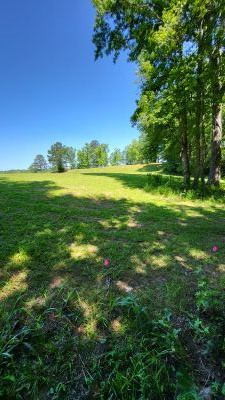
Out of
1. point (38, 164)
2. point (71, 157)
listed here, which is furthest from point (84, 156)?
point (38, 164)

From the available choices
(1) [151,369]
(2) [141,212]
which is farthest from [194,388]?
(2) [141,212]

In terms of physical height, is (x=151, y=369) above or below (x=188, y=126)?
below

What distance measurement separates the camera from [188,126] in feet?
32.2

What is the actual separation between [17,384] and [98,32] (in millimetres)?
11195

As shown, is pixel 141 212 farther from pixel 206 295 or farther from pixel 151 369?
pixel 151 369

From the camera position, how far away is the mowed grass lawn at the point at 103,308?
1.54m

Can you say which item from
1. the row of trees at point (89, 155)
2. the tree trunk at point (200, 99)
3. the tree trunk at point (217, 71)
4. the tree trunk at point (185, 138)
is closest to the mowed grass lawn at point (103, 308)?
the tree trunk at point (200, 99)

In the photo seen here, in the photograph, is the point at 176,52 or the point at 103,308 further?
the point at 176,52

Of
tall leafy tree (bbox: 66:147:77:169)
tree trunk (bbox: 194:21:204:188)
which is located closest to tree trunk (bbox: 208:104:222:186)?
tree trunk (bbox: 194:21:204:188)

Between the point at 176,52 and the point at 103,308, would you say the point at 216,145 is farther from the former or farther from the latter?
the point at 103,308

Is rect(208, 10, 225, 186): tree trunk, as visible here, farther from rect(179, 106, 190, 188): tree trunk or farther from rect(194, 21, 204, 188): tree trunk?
rect(179, 106, 190, 188): tree trunk

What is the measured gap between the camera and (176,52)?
7895mm

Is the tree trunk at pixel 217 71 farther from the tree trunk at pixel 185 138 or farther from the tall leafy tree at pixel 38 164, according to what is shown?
the tall leafy tree at pixel 38 164

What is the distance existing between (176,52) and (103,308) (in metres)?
9.07
